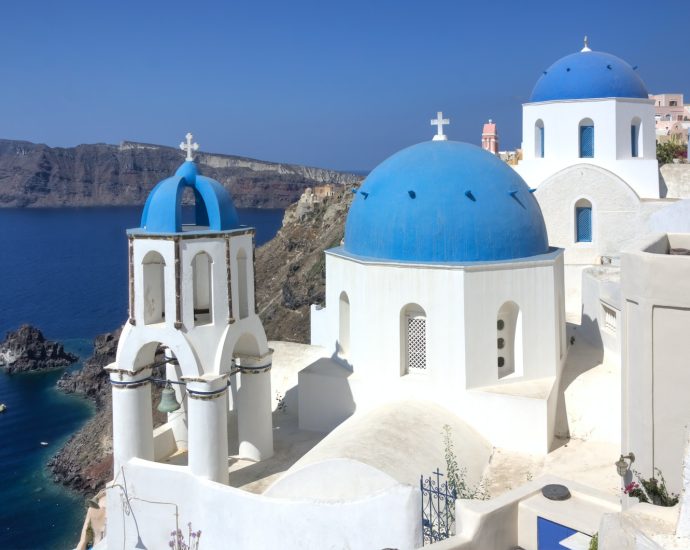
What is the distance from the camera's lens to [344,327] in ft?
42.2

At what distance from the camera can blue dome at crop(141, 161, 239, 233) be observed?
33.2ft

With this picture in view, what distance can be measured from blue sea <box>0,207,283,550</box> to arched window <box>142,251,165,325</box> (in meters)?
14.1

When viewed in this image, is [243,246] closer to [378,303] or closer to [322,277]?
[378,303]

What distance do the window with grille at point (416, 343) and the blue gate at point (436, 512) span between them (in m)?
2.79

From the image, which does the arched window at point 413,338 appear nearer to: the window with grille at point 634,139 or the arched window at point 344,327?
the arched window at point 344,327

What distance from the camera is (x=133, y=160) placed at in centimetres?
17675

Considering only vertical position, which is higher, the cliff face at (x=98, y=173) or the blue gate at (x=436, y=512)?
the cliff face at (x=98, y=173)

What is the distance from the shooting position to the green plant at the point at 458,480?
30.9ft

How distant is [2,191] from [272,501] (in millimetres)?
190249

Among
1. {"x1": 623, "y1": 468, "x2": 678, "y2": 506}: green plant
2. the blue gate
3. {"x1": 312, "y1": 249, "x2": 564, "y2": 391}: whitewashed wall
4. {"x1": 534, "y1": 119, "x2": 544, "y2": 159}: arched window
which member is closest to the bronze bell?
{"x1": 312, "y1": 249, "x2": 564, "y2": 391}: whitewashed wall

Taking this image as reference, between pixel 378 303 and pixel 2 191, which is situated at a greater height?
pixel 2 191

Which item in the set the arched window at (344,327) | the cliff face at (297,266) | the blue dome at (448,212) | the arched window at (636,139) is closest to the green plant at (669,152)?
the arched window at (636,139)

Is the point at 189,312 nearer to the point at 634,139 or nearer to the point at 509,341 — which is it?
the point at 509,341

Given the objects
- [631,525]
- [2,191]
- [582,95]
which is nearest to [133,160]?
[2,191]
